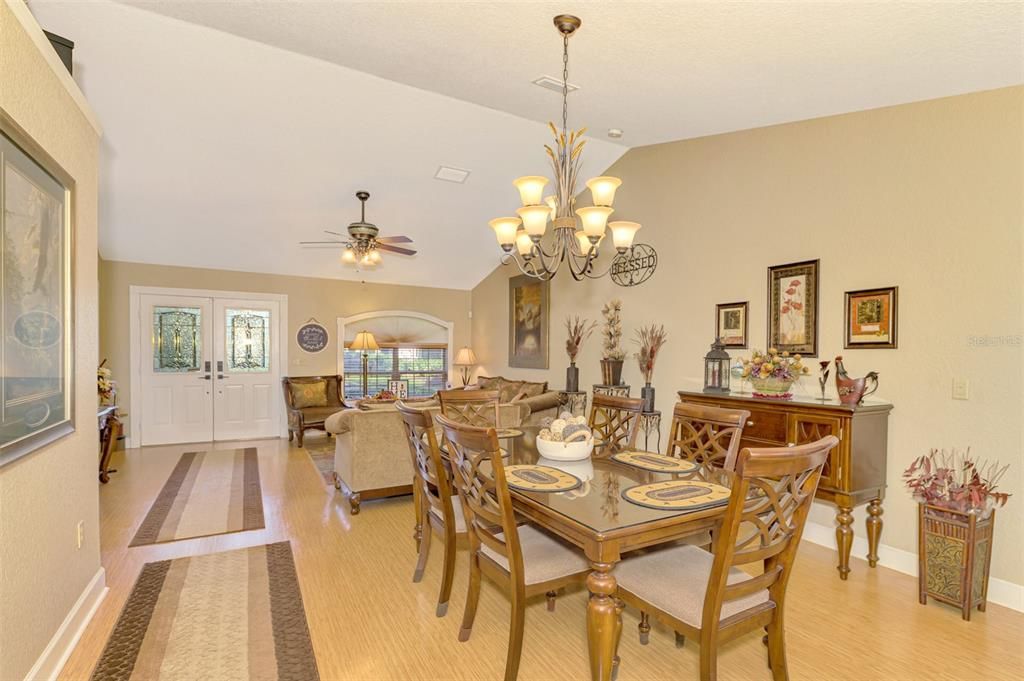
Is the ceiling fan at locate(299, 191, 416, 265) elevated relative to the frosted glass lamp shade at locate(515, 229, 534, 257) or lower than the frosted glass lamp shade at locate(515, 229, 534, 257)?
elevated

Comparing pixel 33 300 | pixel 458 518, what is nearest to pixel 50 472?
pixel 33 300

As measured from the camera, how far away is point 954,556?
2.64 metres

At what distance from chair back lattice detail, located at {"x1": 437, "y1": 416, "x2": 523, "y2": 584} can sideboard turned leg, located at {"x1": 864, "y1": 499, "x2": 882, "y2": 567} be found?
2411mm

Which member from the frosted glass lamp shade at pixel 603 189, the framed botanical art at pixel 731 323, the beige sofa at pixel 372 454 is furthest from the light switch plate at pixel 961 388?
the beige sofa at pixel 372 454

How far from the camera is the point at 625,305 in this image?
537 centimetres

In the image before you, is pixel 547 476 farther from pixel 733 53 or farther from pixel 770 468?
pixel 733 53

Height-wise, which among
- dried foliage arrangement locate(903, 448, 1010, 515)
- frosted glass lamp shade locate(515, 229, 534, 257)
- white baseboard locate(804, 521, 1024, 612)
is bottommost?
white baseboard locate(804, 521, 1024, 612)

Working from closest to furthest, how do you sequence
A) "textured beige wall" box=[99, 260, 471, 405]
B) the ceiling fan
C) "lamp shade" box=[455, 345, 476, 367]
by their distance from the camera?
1. the ceiling fan
2. "textured beige wall" box=[99, 260, 471, 405]
3. "lamp shade" box=[455, 345, 476, 367]

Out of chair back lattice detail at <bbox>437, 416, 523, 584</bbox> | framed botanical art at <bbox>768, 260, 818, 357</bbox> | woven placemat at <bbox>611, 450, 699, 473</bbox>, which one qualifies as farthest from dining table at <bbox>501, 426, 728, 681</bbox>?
framed botanical art at <bbox>768, 260, 818, 357</bbox>

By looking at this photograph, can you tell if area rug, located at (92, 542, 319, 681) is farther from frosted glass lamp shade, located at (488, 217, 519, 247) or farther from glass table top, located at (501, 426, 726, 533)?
frosted glass lamp shade, located at (488, 217, 519, 247)

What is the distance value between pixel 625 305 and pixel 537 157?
1.77 meters

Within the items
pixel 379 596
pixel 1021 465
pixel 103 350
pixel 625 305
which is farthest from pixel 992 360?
pixel 103 350

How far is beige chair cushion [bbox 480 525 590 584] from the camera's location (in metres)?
2.06

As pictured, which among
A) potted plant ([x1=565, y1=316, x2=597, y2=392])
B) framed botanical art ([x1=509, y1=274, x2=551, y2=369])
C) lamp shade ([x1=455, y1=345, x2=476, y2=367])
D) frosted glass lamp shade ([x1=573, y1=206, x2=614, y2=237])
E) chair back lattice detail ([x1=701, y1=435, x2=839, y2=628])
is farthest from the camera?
lamp shade ([x1=455, y1=345, x2=476, y2=367])
